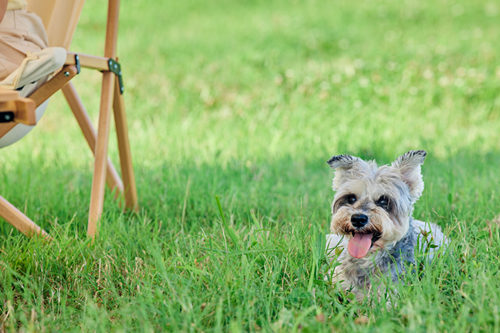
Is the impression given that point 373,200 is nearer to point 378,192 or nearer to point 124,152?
point 378,192

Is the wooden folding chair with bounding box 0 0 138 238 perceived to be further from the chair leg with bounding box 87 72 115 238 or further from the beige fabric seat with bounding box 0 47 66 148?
the beige fabric seat with bounding box 0 47 66 148

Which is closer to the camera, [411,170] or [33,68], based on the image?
[33,68]

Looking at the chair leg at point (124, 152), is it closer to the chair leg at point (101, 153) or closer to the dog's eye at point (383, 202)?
the chair leg at point (101, 153)

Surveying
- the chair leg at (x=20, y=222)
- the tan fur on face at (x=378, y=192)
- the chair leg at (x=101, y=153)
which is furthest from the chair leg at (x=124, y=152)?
the tan fur on face at (x=378, y=192)

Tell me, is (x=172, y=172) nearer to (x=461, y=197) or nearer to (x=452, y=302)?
(x=461, y=197)

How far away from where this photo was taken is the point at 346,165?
2738 mm

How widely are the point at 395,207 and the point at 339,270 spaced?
0.40 m

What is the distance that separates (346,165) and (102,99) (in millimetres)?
1537

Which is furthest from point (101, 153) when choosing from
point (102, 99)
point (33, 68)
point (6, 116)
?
point (6, 116)

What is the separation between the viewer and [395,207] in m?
2.58

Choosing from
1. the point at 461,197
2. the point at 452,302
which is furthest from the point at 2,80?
the point at 461,197

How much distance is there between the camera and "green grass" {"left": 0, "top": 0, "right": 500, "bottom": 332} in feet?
7.49

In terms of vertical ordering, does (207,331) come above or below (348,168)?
below

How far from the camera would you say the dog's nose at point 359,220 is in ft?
8.25
